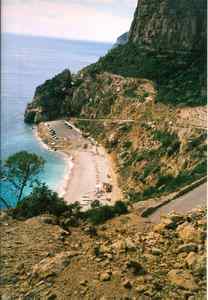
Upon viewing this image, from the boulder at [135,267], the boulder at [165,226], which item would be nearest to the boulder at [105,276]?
the boulder at [135,267]

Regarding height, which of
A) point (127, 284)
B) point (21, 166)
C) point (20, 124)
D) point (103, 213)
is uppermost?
point (21, 166)

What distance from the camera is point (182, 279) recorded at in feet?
31.9

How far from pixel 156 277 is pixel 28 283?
8.28 feet

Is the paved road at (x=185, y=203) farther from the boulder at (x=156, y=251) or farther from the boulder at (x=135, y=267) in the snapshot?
the boulder at (x=135, y=267)

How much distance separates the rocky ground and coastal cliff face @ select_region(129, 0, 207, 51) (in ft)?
143

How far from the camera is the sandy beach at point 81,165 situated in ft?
109

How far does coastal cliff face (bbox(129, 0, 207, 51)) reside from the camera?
5416 centimetres

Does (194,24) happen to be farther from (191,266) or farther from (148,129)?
(191,266)

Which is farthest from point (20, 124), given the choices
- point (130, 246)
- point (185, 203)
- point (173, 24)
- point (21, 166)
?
point (130, 246)

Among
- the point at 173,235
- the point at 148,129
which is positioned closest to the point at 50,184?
the point at 148,129

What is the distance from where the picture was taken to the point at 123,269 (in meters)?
10.2

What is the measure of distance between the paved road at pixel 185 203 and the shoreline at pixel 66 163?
1570cm

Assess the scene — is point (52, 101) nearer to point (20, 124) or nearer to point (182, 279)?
point (20, 124)

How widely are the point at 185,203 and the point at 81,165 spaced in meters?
26.3
